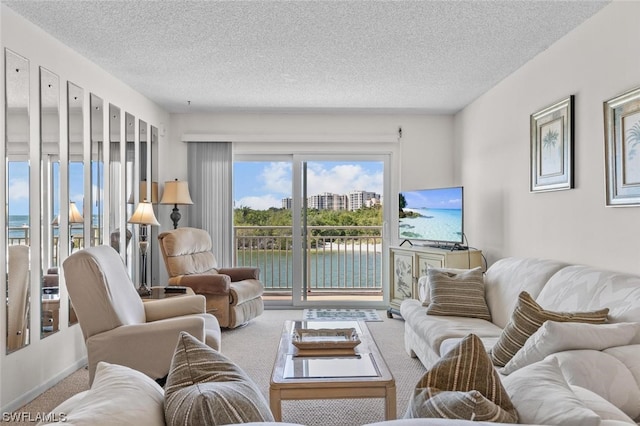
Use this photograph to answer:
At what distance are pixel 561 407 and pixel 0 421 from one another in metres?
3.06

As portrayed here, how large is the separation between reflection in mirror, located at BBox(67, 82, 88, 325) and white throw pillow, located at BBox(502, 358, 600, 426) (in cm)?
343

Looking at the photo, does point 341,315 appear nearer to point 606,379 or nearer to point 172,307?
point 172,307

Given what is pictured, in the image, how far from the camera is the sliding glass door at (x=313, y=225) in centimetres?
646

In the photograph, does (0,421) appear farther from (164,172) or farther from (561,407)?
(164,172)

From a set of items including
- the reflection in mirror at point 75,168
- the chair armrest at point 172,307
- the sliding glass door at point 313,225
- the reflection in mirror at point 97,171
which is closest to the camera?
the chair armrest at point 172,307

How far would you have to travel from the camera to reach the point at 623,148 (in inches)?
115

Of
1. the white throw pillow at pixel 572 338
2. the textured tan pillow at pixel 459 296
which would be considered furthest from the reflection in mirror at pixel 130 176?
the white throw pillow at pixel 572 338

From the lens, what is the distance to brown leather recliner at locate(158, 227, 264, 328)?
5051mm

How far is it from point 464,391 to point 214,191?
547 cm

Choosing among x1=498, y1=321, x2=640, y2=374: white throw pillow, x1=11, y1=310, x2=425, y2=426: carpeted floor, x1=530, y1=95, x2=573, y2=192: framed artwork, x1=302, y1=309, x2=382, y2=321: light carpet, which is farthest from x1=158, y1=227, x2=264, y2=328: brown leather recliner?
x1=498, y1=321, x2=640, y2=374: white throw pillow

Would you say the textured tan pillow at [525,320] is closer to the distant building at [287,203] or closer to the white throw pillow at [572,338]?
the white throw pillow at [572,338]

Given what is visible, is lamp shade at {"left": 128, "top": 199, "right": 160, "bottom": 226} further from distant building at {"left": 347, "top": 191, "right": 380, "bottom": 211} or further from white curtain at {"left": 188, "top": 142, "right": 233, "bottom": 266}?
distant building at {"left": 347, "top": 191, "right": 380, "bottom": 211}

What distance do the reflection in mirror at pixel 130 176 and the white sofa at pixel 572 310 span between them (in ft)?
8.65

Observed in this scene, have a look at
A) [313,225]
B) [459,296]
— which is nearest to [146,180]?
[313,225]
